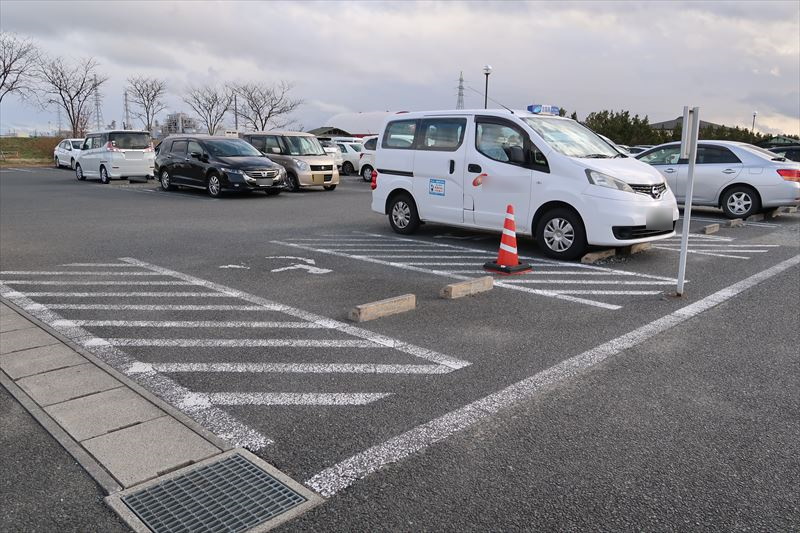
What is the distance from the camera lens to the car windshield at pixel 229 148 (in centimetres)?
1792

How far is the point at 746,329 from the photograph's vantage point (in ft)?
18.1

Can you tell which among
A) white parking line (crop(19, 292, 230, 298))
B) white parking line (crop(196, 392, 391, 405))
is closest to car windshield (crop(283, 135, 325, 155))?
white parking line (crop(19, 292, 230, 298))

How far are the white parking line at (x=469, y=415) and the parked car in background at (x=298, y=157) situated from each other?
1488 centimetres

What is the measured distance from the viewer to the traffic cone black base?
7633mm

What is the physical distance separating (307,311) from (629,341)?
9.35 feet

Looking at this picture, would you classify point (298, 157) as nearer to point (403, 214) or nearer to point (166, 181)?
point (166, 181)

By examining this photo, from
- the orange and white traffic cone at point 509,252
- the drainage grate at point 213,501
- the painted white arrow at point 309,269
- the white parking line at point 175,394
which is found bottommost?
the drainage grate at point 213,501

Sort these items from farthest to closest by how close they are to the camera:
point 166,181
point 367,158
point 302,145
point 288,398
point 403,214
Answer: point 367,158 → point 302,145 → point 166,181 → point 403,214 → point 288,398

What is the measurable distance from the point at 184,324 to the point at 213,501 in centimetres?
287

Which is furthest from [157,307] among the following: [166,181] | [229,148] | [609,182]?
[166,181]

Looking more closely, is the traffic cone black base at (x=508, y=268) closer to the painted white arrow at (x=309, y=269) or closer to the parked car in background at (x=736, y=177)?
the painted white arrow at (x=309, y=269)

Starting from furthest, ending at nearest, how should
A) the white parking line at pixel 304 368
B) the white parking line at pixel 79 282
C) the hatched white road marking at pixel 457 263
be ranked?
the white parking line at pixel 79 282
the hatched white road marking at pixel 457 263
the white parking line at pixel 304 368

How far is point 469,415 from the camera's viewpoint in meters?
3.75

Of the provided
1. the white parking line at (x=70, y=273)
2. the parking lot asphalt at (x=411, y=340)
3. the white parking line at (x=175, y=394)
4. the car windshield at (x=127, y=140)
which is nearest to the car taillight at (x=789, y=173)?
the parking lot asphalt at (x=411, y=340)
